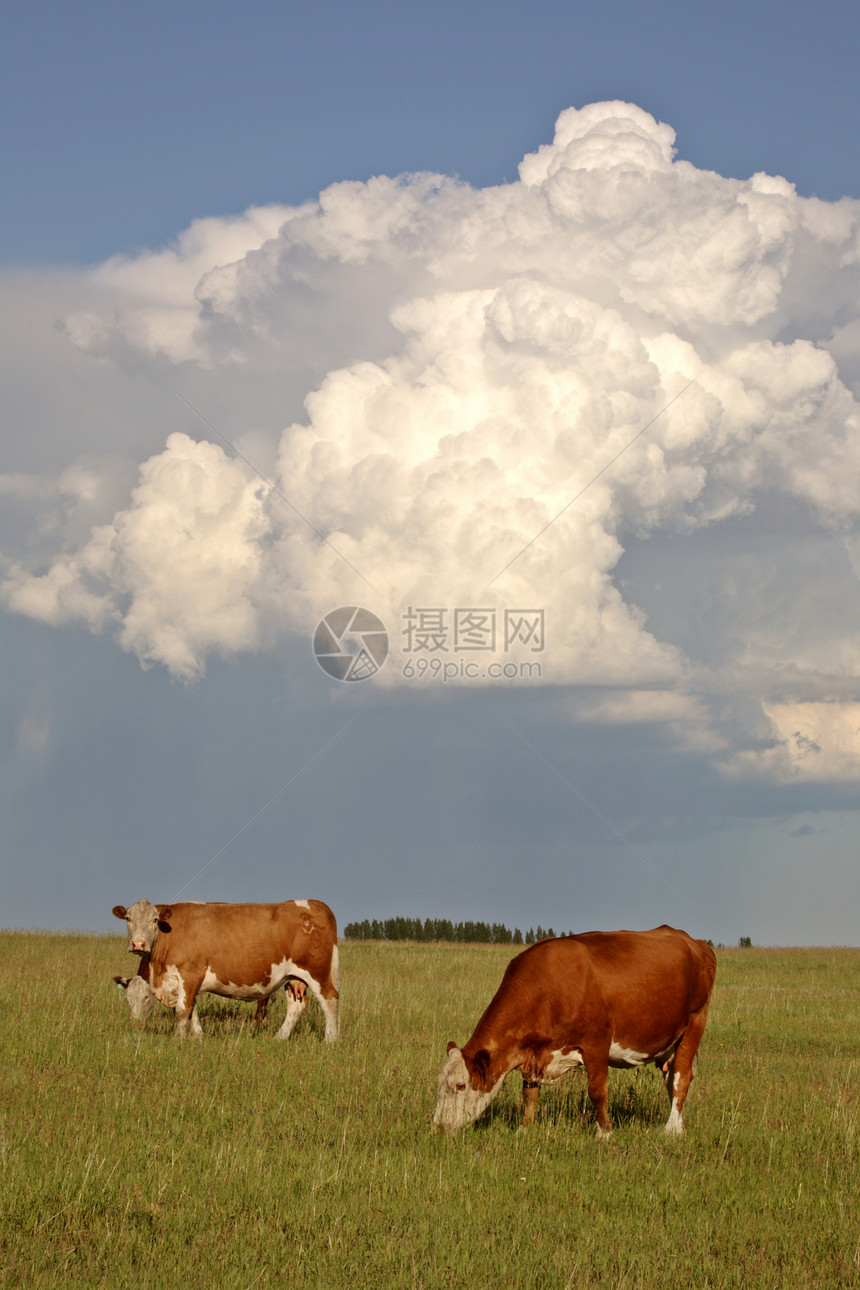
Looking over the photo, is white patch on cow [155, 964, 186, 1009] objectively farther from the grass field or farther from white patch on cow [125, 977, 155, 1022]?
the grass field

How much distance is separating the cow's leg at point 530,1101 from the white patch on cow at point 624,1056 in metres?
0.77

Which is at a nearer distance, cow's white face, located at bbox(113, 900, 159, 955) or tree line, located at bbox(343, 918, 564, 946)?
cow's white face, located at bbox(113, 900, 159, 955)

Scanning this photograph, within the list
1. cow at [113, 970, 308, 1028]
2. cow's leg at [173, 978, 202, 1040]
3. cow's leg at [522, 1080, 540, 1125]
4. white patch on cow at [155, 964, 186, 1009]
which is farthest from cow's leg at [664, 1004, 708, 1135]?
white patch on cow at [155, 964, 186, 1009]

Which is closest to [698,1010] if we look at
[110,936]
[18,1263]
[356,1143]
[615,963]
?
[615,963]

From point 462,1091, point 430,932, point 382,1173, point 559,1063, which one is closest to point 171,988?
point 462,1091

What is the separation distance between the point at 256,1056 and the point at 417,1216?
6.24m

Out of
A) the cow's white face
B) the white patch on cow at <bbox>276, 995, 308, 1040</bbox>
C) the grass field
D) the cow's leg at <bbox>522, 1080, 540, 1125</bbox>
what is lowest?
the grass field

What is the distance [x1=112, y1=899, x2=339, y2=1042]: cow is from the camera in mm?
15609

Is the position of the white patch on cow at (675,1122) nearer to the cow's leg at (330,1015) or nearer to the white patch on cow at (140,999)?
the cow's leg at (330,1015)

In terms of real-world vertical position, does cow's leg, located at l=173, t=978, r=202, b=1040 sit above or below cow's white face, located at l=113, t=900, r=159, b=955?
below

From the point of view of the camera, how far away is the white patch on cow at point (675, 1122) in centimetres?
1030

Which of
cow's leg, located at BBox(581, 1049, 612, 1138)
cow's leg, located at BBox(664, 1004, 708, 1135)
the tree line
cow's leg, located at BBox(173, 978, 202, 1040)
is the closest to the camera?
cow's leg, located at BBox(581, 1049, 612, 1138)

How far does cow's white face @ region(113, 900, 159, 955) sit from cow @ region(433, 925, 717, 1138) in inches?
284

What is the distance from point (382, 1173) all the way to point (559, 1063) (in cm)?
207
